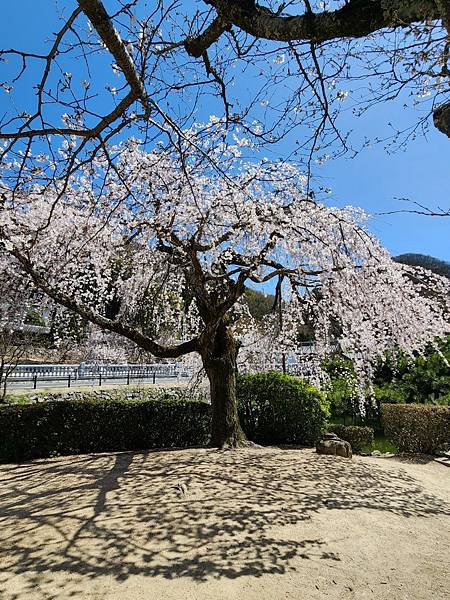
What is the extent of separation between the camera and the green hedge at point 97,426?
20.9ft

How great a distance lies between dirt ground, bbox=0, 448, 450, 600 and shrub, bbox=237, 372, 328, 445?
1812mm

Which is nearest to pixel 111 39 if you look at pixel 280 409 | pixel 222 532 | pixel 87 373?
pixel 222 532

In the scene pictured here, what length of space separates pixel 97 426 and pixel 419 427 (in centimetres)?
553

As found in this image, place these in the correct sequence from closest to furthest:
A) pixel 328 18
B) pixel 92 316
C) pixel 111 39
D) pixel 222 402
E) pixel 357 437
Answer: pixel 328 18 < pixel 111 39 < pixel 92 316 < pixel 222 402 < pixel 357 437

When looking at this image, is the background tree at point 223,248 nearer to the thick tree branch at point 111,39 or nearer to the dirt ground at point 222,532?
the dirt ground at point 222,532

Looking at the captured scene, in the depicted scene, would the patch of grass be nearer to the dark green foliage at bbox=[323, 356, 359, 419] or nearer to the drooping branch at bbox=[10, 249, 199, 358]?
the dark green foliage at bbox=[323, 356, 359, 419]

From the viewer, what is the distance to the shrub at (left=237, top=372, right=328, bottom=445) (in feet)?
24.5

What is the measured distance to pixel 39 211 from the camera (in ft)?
21.4

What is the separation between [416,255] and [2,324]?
1051 centimetres

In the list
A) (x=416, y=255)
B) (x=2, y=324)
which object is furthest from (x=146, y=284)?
(x=416, y=255)

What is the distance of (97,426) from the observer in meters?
6.82

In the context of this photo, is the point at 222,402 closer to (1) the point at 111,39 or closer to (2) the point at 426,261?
(1) the point at 111,39

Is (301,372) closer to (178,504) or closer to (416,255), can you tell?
(416,255)

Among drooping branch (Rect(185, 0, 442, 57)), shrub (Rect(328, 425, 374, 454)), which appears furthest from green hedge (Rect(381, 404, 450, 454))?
drooping branch (Rect(185, 0, 442, 57))
